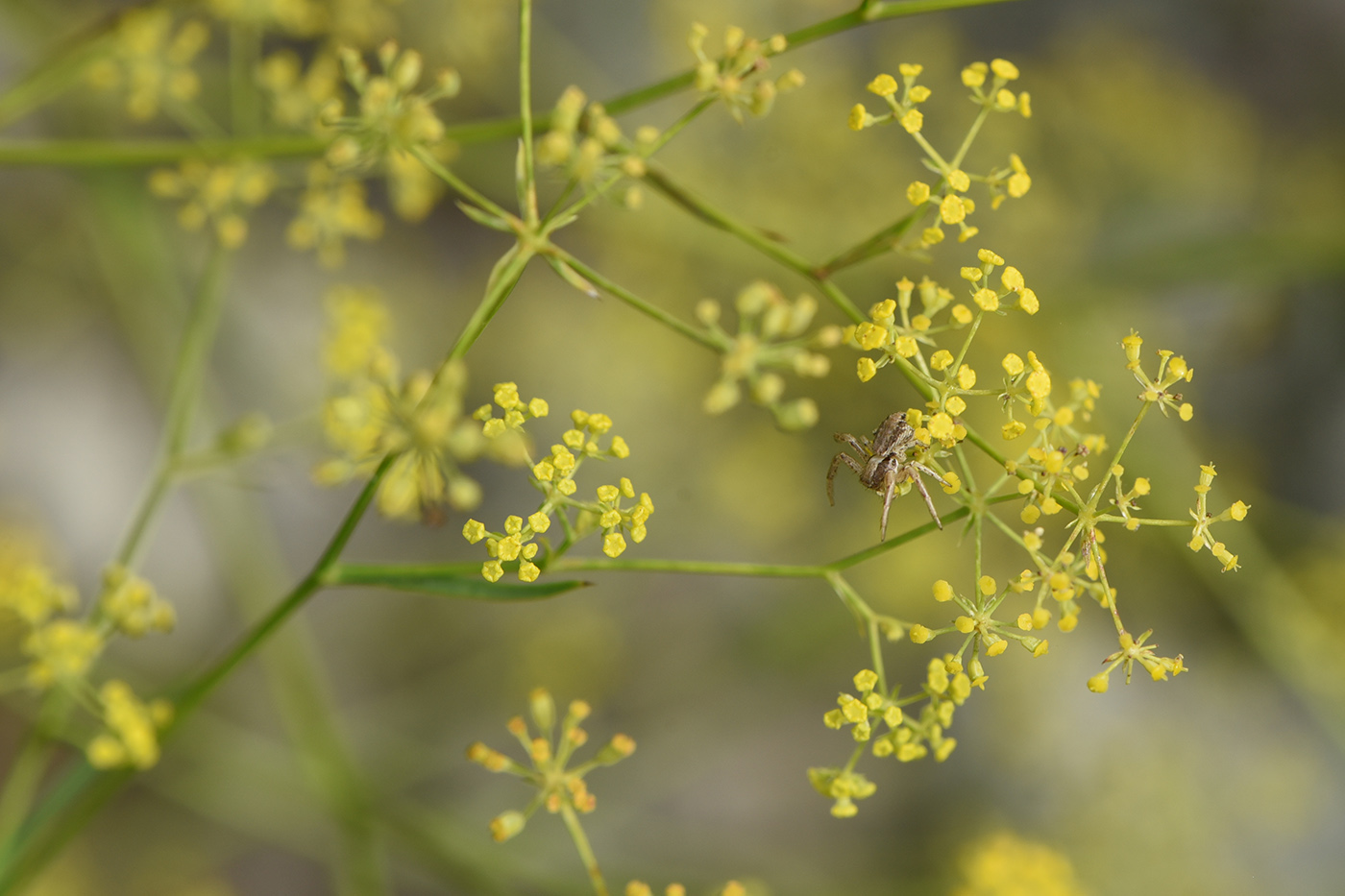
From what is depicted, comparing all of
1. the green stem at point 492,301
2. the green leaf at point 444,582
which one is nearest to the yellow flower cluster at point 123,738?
the green leaf at point 444,582

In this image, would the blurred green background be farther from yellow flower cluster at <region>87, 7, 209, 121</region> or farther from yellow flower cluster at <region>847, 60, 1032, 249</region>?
yellow flower cluster at <region>847, 60, 1032, 249</region>

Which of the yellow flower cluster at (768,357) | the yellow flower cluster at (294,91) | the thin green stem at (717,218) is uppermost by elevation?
the yellow flower cluster at (294,91)

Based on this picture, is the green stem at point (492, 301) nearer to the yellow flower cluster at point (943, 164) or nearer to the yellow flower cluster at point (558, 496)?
the yellow flower cluster at point (558, 496)

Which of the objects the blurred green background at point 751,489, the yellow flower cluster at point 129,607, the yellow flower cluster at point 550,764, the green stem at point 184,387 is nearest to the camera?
the yellow flower cluster at point 550,764

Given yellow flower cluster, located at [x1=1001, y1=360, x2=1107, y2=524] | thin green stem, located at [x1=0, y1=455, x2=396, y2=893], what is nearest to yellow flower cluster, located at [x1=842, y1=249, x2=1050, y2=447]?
yellow flower cluster, located at [x1=1001, y1=360, x2=1107, y2=524]

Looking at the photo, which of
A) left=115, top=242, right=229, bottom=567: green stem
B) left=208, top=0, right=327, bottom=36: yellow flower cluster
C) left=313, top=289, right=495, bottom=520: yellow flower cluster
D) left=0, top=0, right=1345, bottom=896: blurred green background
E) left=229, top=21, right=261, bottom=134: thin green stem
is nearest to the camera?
left=313, top=289, right=495, bottom=520: yellow flower cluster

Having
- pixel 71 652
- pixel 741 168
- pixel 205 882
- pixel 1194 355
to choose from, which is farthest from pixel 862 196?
pixel 205 882
